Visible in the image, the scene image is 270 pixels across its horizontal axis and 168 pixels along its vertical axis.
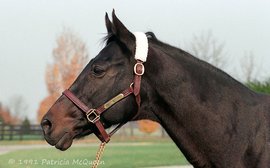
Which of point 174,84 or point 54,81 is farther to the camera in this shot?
point 54,81

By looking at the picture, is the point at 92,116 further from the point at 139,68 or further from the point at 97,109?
the point at 139,68

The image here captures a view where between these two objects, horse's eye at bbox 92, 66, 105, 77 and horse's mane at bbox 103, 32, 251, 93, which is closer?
horse's eye at bbox 92, 66, 105, 77

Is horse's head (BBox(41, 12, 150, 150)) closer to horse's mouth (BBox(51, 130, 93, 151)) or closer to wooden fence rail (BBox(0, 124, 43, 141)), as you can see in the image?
horse's mouth (BBox(51, 130, 93, 151))

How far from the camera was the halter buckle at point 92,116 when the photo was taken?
390cm

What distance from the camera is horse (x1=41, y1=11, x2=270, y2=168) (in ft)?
12.8

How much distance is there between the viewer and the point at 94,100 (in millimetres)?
3930

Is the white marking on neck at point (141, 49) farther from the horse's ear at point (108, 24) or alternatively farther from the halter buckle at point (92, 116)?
the halter buckle at point (92, 116)

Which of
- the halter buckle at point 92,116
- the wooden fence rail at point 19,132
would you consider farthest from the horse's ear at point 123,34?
the wooden fence rail at point 19,132

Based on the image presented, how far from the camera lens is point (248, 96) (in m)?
4.10

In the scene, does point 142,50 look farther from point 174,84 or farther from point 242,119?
point 242,119

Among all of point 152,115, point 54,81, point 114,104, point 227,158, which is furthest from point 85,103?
point 54,81

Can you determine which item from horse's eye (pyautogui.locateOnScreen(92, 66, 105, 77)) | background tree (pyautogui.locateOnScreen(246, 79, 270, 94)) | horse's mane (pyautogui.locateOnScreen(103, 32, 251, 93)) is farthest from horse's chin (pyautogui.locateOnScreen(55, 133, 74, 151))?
background tree (pyautogui.locateOnScreen(246, 79, 270, 94))

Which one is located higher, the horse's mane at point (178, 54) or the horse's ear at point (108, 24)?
the horse's ear at point (108, 24)

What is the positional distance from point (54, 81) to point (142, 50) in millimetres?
48403
